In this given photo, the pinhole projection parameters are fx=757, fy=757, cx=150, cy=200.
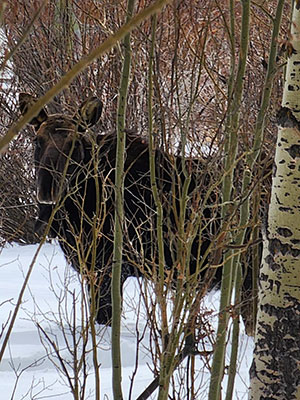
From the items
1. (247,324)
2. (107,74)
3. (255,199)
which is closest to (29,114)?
(255,199)

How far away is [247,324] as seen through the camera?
19.1ft

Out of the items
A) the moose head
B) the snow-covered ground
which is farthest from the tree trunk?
the moose head

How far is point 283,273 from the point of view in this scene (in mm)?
2916

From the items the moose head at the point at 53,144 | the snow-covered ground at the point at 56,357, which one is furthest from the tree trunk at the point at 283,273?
the moose head at the point at 53,144

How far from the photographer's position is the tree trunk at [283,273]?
9.34 ft

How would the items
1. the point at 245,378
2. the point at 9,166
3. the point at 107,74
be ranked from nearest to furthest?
the point at 245,378 → the point at 107,74 → the point at 9,166

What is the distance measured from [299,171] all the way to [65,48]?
645 centimetres

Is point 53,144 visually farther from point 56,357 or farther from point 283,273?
point 283,273

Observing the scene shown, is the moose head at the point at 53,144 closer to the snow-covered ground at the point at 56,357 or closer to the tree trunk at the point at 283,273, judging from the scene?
the snow-covered ground at the point at 56,357

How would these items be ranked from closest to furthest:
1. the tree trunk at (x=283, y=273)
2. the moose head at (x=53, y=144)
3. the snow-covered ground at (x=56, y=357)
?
the tree trunk at (x=283, y=273)
the snow-covered ground at (x=56, y=357)
the moose head at (x=53, y=144)

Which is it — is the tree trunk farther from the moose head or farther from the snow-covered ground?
the moose head

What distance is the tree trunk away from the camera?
9.34 feet

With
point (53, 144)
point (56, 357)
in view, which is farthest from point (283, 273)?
point (53, 144)

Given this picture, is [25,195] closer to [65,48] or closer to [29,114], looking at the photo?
[65,48]
